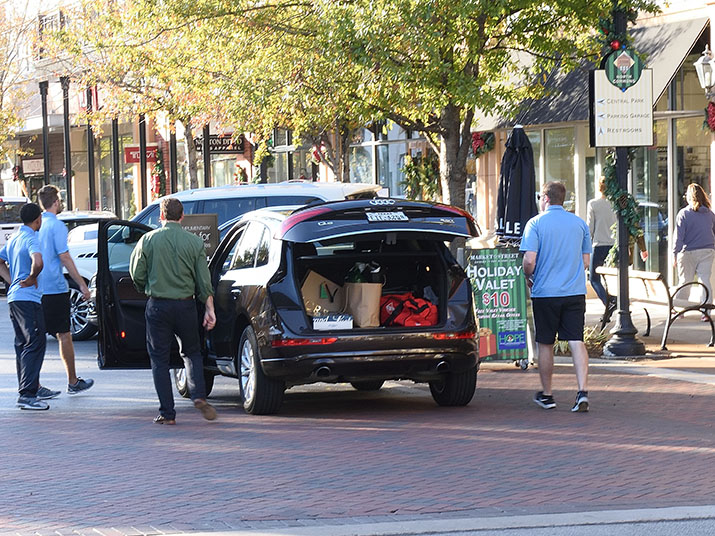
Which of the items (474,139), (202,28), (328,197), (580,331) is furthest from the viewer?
(474,139)

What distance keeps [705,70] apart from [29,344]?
1119 centimetres

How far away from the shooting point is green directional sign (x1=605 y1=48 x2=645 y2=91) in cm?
1452

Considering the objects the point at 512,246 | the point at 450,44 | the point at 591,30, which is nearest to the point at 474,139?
the point at 591,30

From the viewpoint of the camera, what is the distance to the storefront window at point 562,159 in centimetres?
2344

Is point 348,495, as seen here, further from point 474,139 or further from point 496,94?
point 474,139

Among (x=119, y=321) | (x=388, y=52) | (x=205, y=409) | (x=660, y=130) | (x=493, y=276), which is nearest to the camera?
(x=205, y=409)

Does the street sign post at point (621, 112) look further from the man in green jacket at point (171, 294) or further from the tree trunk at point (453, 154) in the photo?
the man in green jacket at point (171, 294)

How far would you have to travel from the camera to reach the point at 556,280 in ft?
35.5

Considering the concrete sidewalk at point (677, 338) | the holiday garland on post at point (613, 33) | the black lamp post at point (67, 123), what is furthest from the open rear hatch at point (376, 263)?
the black lamp post at point (67, 123)

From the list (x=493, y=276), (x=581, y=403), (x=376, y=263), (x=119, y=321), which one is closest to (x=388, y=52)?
(x=493, y=276)

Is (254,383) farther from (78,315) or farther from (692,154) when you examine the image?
(692,154)

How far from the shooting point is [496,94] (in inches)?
683

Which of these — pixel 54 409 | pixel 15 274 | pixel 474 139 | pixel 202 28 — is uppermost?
pixel 202 28

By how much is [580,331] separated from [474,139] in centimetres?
1528
